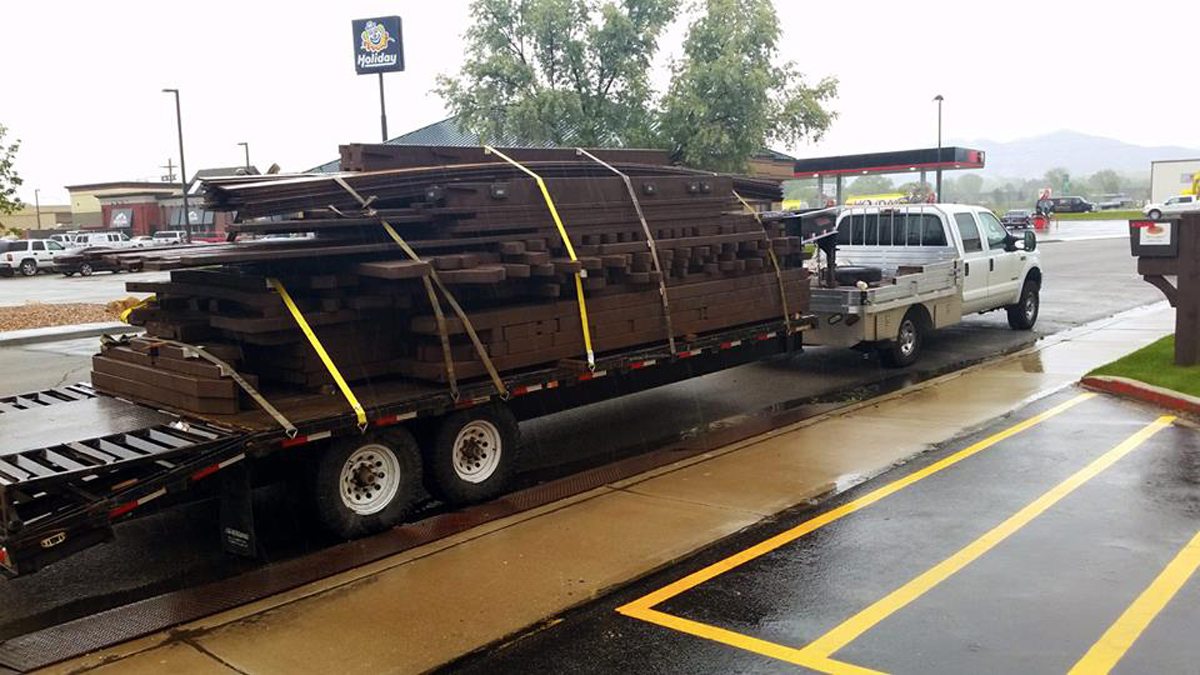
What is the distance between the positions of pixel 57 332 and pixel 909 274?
16348 millimetres

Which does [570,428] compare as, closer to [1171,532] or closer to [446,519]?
[446,519]

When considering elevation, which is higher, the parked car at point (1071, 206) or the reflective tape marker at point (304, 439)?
the parked car at point (1071, 206)

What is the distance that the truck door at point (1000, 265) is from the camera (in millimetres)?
14680

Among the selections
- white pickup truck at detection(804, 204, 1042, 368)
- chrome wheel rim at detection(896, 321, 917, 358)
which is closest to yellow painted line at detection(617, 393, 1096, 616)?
white pickup truck at detection(804, 204, 1042, 368)

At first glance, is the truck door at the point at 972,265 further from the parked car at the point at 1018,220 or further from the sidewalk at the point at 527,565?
the parked car at the point at 1018,220

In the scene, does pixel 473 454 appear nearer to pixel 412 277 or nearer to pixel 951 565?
pixel 412 277

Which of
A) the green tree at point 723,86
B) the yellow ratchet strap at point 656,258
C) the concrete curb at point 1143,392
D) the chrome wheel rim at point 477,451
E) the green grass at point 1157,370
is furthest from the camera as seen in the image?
the green tree at point 723,86

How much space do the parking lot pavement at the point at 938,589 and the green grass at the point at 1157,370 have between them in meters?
2.85

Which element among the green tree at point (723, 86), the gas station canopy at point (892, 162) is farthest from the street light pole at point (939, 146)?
the green tree at point (723, 86)

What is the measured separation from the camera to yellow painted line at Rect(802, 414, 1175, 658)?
4.93 meters

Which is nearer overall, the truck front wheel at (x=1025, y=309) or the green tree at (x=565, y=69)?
the truck front wheel at (x=1025, y=309)

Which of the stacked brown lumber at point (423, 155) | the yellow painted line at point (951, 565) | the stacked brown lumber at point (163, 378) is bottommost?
the yellow painted line at point (951, 565)

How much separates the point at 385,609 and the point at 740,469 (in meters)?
3.58

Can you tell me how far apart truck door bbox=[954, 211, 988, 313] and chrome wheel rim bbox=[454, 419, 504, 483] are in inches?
343
